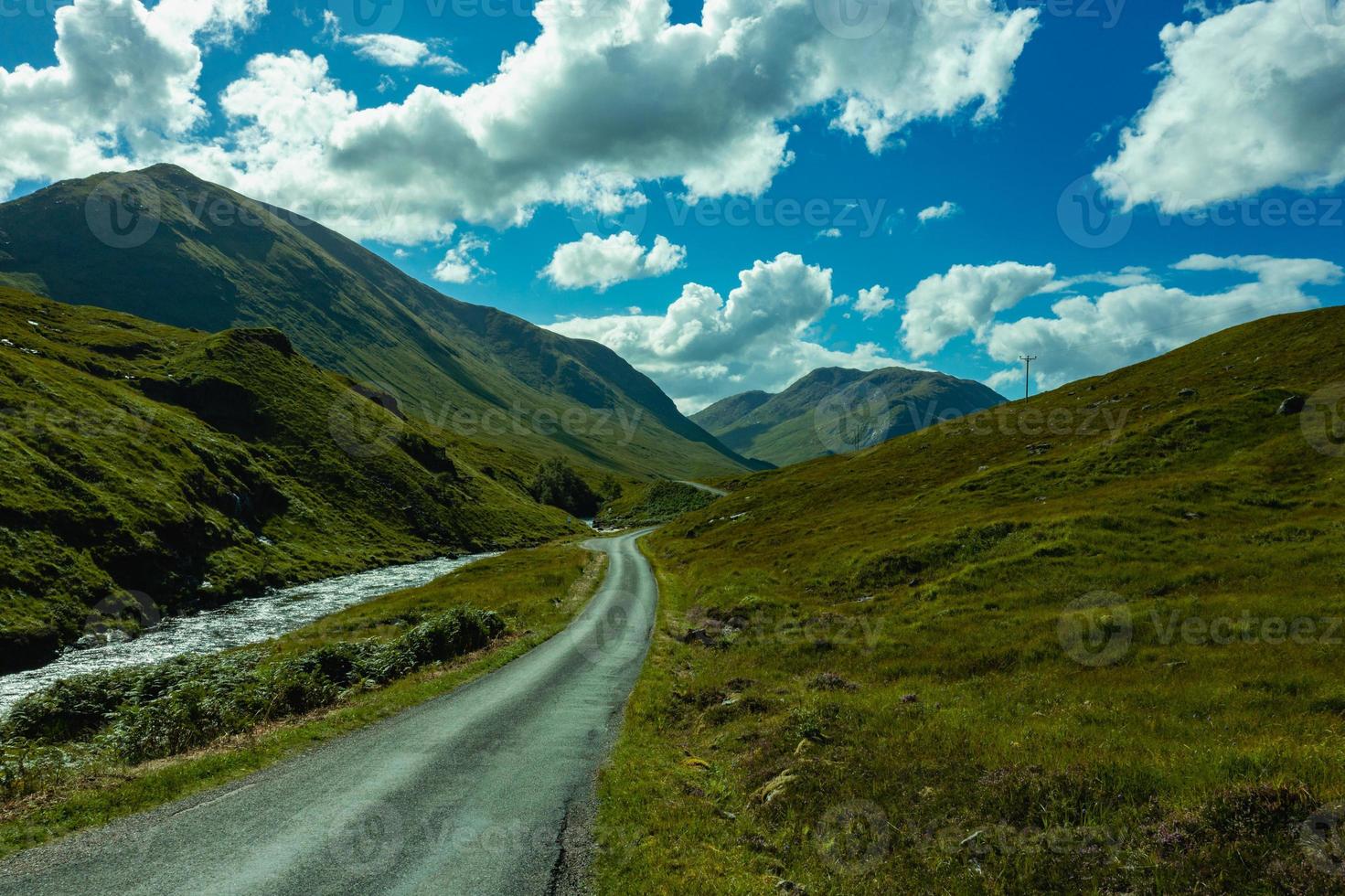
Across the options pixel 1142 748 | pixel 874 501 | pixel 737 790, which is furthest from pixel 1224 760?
pixel 874 501

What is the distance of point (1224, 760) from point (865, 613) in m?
24.2

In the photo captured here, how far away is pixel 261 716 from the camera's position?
2041cm

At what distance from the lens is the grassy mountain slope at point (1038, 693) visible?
31.7 feet

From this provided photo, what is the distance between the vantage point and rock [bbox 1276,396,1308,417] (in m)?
48.7

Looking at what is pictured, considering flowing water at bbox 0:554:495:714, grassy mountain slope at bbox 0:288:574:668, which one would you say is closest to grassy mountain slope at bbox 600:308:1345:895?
flowing water at bbox 0:554:495:714

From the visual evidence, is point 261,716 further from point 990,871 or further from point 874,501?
point 874,501

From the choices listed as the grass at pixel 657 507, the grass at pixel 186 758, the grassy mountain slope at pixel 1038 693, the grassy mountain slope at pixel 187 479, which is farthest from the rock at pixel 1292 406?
the grass at pixel 657 507

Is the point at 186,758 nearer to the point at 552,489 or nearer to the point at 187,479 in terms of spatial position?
the point at 187,479

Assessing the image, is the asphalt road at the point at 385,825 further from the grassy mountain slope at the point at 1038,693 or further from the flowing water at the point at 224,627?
the flowing water at the point at 224,627

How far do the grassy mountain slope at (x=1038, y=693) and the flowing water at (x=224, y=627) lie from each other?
33.7m

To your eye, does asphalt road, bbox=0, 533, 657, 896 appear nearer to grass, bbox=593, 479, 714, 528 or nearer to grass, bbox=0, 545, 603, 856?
grass, bbox=0, 545, 603, 856

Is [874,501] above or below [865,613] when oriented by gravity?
above

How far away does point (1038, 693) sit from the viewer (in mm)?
18312

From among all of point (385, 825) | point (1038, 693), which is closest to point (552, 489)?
point (1038, 693)
